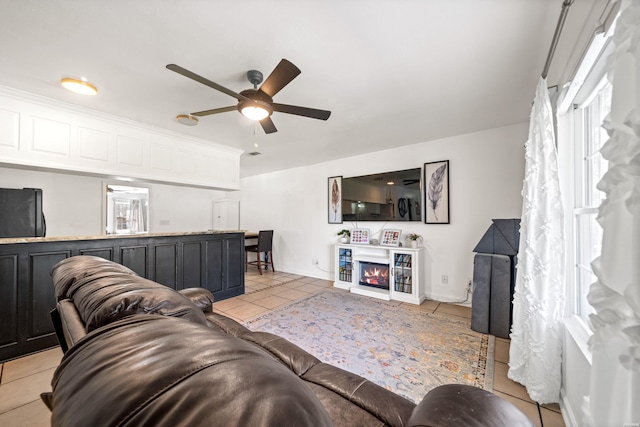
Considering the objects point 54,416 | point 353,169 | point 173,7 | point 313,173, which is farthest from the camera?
point 313,173

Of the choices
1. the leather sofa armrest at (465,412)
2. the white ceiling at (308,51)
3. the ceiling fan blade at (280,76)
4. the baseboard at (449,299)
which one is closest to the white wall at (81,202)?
the white ceiling at (308,51)

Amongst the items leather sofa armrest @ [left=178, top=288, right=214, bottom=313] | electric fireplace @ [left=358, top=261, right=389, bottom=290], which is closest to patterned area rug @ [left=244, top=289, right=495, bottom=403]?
electric fireplace @ [left=358, top=261, right=389, bottom=290]

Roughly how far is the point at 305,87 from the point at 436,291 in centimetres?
325

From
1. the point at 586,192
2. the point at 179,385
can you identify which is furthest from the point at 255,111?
the point at 586,192

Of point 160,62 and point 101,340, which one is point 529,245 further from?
point 160,62

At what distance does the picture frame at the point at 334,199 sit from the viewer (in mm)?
4766

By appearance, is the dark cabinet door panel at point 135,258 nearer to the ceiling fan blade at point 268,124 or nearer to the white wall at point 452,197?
the ceiling fan blade at point 268,124

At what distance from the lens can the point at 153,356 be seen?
1.10 feet

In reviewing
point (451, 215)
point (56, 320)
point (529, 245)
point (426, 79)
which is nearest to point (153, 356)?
point (56, 320)

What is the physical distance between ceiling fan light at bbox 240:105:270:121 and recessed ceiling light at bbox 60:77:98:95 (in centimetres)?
140

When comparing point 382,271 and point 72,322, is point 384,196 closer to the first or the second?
point 382,271

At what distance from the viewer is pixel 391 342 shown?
2.42 m

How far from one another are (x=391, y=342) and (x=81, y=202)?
5160 mm

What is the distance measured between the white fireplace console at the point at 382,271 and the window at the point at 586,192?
195cm
